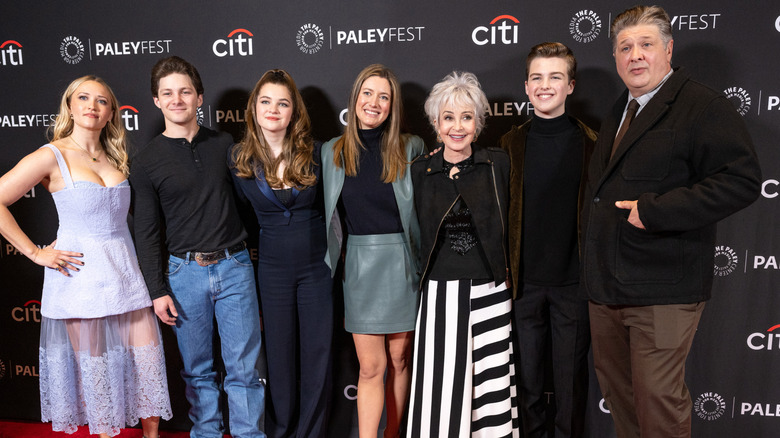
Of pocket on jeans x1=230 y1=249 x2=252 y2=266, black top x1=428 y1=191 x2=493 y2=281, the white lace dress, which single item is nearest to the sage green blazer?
black top x1=428 y1=191 x2=493 y2=281

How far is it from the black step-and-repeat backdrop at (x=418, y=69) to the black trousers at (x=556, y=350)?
57 centimetres

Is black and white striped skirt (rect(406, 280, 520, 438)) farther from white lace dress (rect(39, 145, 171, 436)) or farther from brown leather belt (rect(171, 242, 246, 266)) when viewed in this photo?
white lace dress (rect(39, 145, 171, 436))

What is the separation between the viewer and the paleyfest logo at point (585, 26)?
275 centimetres

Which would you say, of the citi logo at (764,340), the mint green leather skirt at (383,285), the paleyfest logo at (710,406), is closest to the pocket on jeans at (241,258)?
the mint green leather skirt at (383,285)

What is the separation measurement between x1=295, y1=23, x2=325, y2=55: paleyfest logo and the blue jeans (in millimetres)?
1236

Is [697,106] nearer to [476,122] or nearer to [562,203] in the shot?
[562,203]

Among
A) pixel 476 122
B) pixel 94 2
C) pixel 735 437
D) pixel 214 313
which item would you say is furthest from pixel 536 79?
pixel 94 2

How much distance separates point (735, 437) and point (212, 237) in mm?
3131

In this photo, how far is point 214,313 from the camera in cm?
275

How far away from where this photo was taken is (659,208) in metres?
1.90

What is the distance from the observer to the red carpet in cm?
312

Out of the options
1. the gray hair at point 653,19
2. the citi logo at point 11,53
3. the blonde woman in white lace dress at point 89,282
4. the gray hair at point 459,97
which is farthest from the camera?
the citi logo at point 11,53

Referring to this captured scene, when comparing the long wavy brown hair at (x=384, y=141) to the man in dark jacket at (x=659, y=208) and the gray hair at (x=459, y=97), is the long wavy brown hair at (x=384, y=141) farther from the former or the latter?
the man in dark jacket at (x=659, y=208)

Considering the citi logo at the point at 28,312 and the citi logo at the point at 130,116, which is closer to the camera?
the citi logo at the point at 130,116
